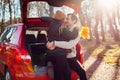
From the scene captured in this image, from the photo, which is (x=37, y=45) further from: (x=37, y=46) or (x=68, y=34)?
(x=68, y=34)

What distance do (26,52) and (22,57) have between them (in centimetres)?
14

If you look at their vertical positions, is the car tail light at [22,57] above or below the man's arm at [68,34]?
below

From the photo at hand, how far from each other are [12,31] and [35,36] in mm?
599

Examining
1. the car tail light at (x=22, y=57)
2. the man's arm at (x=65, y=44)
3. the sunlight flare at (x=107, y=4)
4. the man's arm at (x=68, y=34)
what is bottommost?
the car tail light at (x=22, y=57)

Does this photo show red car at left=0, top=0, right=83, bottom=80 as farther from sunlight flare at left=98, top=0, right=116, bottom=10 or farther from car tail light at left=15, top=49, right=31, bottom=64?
sunlight flare at left=98, top=0, right=116, bottom=10

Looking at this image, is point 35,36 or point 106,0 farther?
point 106,0

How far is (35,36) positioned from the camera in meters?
8.22

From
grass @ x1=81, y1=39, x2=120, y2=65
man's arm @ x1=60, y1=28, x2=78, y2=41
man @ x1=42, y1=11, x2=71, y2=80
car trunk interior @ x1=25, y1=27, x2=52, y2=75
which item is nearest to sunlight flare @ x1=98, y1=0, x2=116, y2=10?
grass @ x1=81, y1=39, x2=120, y2=65

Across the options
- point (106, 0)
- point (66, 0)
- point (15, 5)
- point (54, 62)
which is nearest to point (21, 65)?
point (54, 62)

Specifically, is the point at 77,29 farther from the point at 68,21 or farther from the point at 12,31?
the point at 12,31

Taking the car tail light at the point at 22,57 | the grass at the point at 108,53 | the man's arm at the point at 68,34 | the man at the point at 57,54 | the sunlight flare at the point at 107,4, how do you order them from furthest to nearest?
the sunlight flare at the point at 107,4 < the grass at the point at 108,53 < the car tail light at the point at 22,57 < the man's arm at the point at 68,34 < the man at the point at 57,54

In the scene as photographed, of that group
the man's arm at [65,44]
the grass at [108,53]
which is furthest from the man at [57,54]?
the grass at [108,53]

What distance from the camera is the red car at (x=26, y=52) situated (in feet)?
22.2

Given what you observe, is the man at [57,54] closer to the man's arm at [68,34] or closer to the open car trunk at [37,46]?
the man's arm at [68,34]
